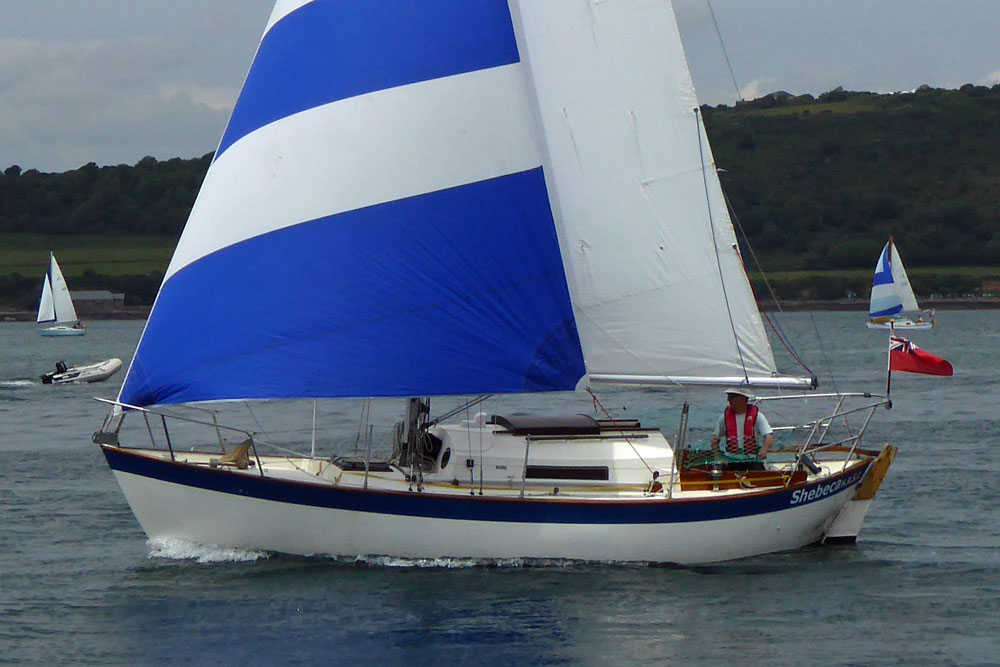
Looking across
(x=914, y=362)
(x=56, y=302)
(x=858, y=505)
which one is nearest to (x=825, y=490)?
(x=858, y=505)

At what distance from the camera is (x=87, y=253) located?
166 m

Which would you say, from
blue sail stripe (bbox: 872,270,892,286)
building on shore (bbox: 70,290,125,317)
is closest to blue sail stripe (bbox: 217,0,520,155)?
blue sail stripe (bbox: 872,270,892,286)

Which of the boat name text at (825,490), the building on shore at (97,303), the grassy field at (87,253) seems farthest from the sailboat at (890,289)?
the grassy field at (87,253)

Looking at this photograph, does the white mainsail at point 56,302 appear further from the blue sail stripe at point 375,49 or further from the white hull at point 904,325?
the blue sail stripe at point 375,49

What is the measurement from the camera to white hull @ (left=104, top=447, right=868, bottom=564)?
19656 mm

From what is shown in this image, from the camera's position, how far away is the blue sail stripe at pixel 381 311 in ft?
63.2

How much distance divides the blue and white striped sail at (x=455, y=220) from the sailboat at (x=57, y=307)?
8640cm

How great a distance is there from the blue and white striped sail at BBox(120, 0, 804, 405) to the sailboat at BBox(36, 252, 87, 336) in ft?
283

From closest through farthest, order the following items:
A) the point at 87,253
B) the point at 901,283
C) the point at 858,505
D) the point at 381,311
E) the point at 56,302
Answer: the point at 381,311 < the point at 858,505 < the point at 901,283 < the point at 56,302 < the point at 87,253

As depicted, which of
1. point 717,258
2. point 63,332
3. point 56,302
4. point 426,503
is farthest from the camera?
point 63,332

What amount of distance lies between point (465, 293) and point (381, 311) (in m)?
1.11

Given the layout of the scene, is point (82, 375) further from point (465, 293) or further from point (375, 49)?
point (465, 293)

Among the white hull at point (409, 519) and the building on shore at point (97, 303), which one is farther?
the building on shore at point (97, 303)

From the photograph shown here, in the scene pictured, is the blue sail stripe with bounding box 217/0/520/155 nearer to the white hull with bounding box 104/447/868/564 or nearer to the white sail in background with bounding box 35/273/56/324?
the white hull with bounding box 104/447/868/564
